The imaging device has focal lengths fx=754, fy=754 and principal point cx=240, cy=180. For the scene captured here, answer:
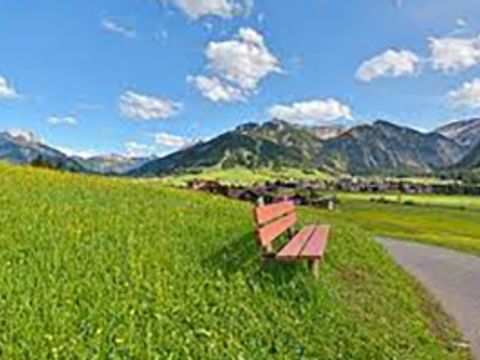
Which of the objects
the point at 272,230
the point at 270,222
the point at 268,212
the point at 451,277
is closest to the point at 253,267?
the point at 272,230

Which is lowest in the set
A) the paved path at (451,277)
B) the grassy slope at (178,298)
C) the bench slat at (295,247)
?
the paved path at (451,277)

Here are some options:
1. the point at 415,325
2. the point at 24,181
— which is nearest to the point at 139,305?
the point at 415,325

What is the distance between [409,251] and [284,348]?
1568 centimetres

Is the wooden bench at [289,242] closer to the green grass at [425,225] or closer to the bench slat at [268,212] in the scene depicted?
the bench slat at [268,212]

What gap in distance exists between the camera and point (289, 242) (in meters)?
11.1

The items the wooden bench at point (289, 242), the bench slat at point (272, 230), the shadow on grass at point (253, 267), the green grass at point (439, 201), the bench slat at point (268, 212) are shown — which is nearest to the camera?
the shadow on grass at point (253, 267)

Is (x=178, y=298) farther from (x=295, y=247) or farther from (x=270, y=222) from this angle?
(x=270, y=222)

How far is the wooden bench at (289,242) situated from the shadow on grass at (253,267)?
17cm

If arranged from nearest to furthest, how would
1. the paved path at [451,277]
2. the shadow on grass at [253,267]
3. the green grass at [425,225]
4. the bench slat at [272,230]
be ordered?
the shadow on grass at [253,267] → the bench slat at [272,230] → the paved path at [451,277] → the green grass at [425,225]

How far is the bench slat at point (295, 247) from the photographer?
9211 millimetres

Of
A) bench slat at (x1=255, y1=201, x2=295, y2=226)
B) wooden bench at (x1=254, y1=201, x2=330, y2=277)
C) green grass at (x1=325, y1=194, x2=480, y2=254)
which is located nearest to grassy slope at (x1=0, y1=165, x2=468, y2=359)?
wooden bench at (x1=254, y1=201, x2=330, y2=277)

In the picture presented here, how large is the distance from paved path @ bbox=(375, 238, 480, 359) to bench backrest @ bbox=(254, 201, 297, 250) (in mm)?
2862

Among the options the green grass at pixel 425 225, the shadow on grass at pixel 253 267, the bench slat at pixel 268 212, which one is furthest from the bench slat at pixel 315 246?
the green grass at pixel 425 225

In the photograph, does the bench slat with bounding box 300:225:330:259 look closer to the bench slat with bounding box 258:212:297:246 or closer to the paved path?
the bench slat with bounding box 258:212:297:246
